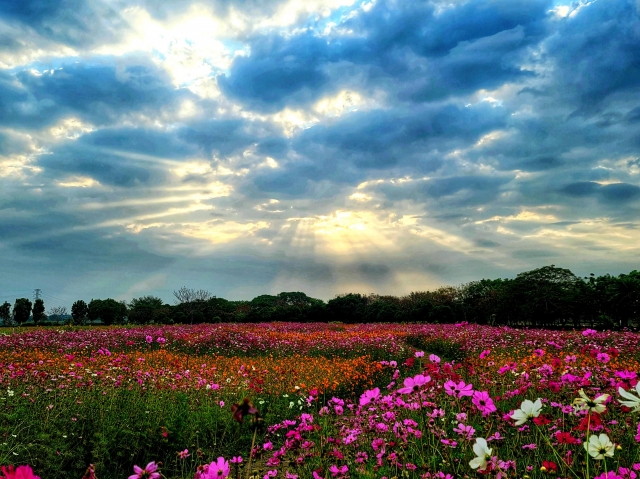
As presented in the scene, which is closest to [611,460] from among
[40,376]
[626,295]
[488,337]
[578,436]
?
[578,436]

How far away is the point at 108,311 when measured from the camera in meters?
45.5

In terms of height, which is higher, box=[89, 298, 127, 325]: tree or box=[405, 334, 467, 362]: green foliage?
box=[89, 298, 127, 325]: tree

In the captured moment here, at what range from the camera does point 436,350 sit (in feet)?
55.4

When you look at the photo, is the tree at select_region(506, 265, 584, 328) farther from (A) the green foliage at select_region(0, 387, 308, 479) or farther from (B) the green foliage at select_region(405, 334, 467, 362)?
(A) the green foliage at select_region(0, 387, 308, 479)

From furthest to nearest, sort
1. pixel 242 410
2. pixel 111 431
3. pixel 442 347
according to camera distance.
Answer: pixel 442 347
pixel 111 431
pixel 242 410

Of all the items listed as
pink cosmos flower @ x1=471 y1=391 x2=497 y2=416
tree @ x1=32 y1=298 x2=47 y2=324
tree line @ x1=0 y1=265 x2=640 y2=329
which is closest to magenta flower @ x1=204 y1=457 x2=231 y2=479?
pink cosmos flower @ x1=471 y1=391 x2=497 y2=416

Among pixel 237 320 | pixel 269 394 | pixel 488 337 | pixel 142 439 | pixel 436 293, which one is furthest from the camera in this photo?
pixel 436 293

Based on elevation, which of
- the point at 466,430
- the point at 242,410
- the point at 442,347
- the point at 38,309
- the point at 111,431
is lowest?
the point at 442,347

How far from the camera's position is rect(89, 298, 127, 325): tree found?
45.4m

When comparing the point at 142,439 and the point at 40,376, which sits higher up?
the point at 40,376

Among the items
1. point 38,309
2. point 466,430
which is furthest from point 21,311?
point 466,430

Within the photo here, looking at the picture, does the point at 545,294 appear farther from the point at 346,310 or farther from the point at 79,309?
the point at 79,309

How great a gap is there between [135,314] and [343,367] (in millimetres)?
35734

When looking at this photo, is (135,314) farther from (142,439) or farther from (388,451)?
(388,451)
